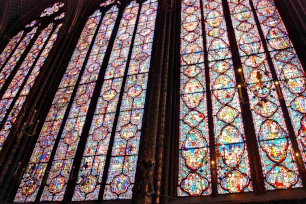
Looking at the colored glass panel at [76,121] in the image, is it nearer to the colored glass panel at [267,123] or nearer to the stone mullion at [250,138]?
the stone mullion at [250,138]

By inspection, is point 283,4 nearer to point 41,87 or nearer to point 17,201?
point 41,87

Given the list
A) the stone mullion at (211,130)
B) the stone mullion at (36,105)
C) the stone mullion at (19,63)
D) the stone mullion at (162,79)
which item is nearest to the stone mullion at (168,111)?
the stone mullion at (162,79)

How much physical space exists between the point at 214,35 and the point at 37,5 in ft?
35.2

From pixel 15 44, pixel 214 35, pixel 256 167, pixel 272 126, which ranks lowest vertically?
pixel 256 167

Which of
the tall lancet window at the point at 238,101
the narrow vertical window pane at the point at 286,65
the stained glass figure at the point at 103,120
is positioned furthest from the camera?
the stained glass figure at the point at 103,120

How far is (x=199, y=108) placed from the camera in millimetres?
9125

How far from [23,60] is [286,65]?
10.9m

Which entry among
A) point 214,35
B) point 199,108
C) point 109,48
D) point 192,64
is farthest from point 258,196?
point 109,48

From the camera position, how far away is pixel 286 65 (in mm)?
9336

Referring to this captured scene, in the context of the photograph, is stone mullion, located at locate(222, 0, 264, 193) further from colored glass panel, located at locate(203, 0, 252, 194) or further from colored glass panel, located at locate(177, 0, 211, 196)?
colored glass panel, located at locate(177, 0, 211, 196)

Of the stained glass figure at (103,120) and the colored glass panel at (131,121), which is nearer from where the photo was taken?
the colored glass panel at (131,121)

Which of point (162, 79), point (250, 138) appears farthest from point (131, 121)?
point (250, 138)

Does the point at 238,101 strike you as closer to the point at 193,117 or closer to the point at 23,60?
the point at 193,117

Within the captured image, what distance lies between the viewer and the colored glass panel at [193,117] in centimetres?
771
